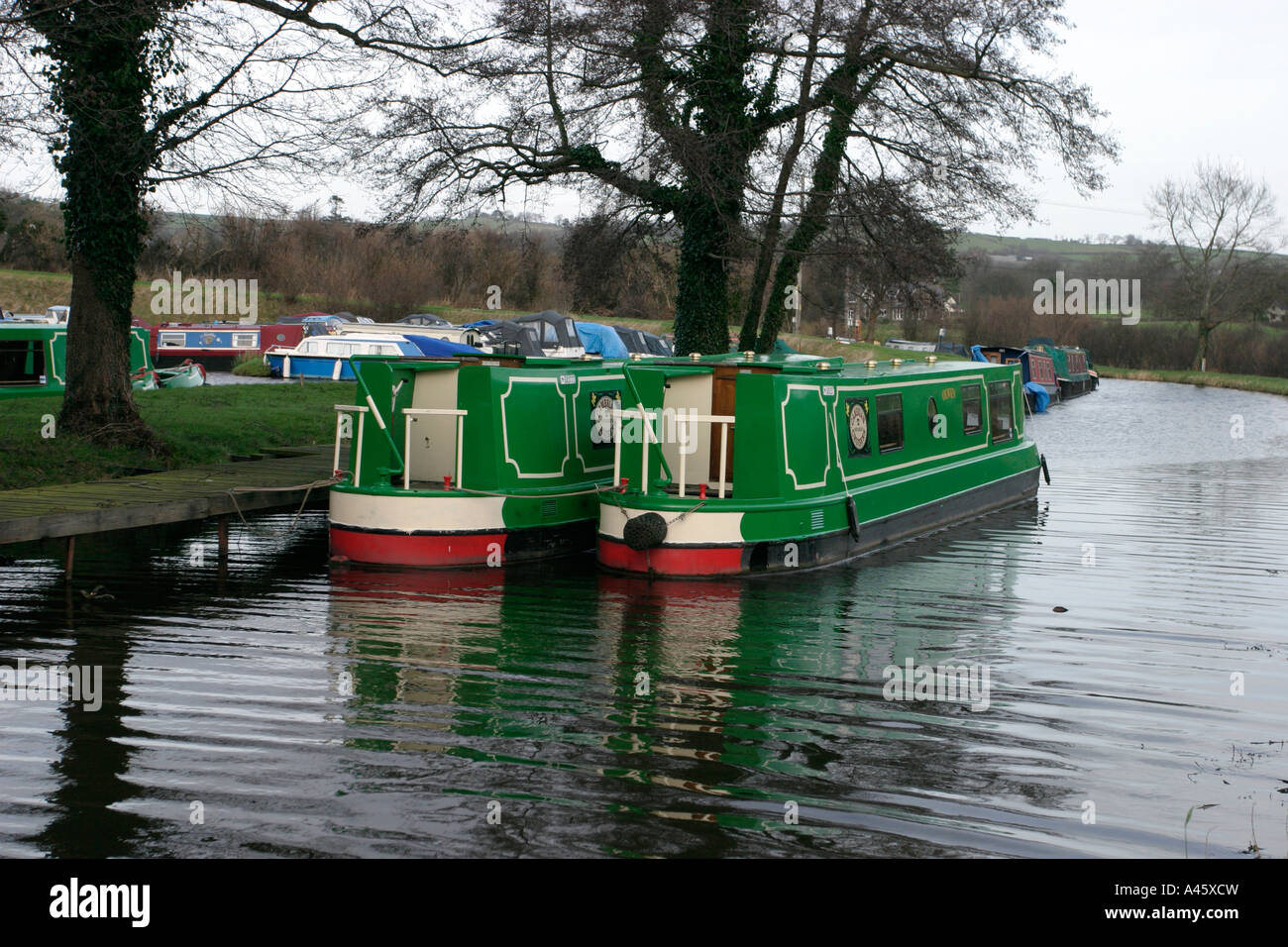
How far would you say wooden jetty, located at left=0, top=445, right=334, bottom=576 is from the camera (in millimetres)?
10602

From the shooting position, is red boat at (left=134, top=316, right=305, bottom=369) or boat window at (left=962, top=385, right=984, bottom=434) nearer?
boat window at (left=962, top=385, right=984, bottom=434)

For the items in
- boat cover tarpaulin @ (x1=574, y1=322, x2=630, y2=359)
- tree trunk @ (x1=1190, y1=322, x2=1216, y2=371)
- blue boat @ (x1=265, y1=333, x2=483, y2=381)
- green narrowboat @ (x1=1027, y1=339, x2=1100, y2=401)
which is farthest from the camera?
tree trunk @ (x1=1190, y1=322, x2=1216, y2=371)

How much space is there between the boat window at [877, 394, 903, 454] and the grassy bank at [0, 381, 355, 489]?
28.0 ft

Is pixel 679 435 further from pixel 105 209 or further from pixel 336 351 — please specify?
pixel 336 351

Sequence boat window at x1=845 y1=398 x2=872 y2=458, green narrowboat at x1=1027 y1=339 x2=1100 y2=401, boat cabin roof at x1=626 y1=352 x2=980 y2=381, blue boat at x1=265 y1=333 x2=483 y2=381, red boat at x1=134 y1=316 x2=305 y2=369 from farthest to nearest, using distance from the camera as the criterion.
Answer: green narrowboat at x1=1027 y1=339 x2=1100 y2=401 → red boat at x1=134 y1=316 x2=305 y2=369 → blue boat at x1=265 y1=333 x2=483 y2=381 → boat window at x1=845 y1=398 x2=872 y2=458 → boat cabin roof at x1=626 y1=352 x2=980 y2=381

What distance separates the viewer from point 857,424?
14094 millimetres

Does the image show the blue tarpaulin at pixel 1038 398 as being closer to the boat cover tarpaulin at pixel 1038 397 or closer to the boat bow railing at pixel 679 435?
the boat cover tarpaulin at pixel 1038 397

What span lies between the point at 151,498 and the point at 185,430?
210 inches

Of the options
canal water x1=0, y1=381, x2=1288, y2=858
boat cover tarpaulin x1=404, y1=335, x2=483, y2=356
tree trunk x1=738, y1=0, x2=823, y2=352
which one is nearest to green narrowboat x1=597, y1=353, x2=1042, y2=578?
canal water x1=0, y1=381, x2=1288, y2=858

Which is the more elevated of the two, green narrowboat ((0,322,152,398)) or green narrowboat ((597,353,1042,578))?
green narrowboat ((0,322,152,398))

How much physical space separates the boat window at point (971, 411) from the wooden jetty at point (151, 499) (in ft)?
29.4

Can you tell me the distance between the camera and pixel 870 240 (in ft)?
66.2

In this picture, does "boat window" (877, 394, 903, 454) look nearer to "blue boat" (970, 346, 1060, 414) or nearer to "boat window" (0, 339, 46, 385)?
"boat window" (0, 339, 46, 385)
